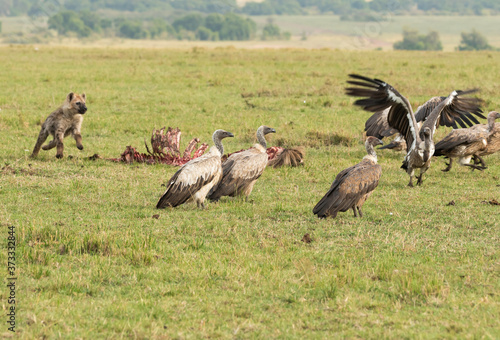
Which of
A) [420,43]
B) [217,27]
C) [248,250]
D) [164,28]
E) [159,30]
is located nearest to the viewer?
[248,250]

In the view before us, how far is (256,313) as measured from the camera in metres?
5.29

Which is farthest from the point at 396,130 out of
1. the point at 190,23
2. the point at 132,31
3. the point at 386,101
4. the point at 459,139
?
the point at 190,23

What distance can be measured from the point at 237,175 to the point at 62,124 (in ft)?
15.2

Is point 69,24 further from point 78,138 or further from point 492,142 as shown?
point 492,142

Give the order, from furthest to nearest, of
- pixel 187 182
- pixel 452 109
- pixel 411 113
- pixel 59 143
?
1. pixel 59 143
2. pixel 452 109
3. pixel 411 113
4. pixel 187 182

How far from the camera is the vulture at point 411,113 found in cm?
913

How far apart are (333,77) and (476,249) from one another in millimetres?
19534

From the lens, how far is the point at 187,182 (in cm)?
824

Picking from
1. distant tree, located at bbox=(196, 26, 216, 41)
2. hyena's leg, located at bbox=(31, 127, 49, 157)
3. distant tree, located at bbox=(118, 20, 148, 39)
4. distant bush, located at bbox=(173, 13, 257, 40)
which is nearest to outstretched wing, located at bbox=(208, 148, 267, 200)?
hyena's leg, located at bbox=(31, 127, 49, 157)

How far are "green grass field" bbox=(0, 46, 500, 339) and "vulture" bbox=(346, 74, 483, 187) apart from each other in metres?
0.56

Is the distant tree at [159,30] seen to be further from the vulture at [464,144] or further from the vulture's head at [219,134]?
the vulture's head at [219,134]

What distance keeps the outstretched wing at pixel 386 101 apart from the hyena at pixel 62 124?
18.3 ft

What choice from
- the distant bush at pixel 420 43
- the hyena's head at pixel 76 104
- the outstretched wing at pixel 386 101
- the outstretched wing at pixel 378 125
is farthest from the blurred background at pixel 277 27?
the outstretched wing at pixel 386 101

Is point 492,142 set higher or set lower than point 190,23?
lower
